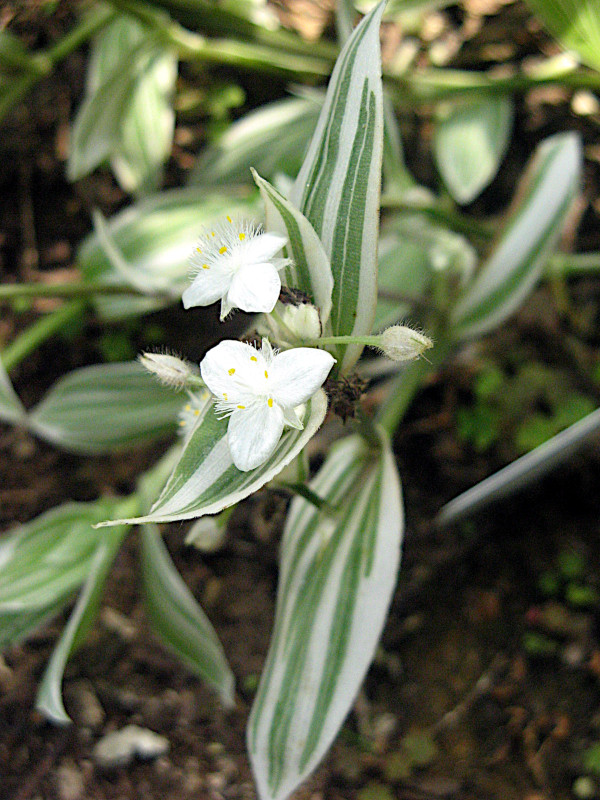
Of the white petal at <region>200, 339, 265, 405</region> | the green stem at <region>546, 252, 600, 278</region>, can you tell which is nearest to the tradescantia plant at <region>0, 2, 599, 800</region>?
the white petal at <region>200, 339, 265, 405</region>

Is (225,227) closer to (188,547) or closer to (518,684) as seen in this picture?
(188,547)

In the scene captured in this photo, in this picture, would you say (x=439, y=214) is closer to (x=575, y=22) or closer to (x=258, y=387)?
(x=575, y=22)

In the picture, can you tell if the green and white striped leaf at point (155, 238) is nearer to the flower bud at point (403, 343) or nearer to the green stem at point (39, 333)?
the green stem at point (39, 333)

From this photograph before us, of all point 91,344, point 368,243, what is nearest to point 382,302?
point 368,243

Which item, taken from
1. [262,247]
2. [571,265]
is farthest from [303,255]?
[571,265]

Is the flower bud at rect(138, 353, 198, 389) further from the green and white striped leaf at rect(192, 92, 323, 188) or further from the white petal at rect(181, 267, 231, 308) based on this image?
the green and white striped leaf at rect(192, 92, 323, 188)
